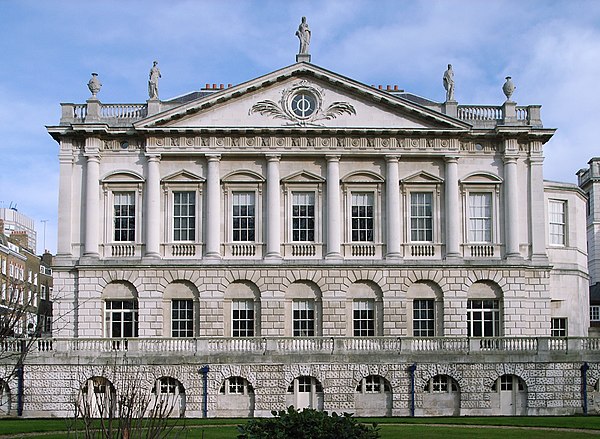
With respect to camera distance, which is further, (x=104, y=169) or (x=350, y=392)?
(x=104, y=169)

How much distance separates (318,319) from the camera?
46438mm

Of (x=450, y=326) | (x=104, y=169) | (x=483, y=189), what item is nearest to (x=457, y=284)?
(x=450, y=326)

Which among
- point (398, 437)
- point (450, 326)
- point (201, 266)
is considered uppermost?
point (201, 266)

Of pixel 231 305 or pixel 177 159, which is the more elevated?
pixel 177 159

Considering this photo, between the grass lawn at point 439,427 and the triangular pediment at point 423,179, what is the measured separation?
13125 millimetres

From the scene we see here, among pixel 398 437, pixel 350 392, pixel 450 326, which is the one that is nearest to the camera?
pixel 398 437

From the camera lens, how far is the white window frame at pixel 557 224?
49728 millimetres

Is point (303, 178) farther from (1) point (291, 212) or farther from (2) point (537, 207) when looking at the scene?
(2) point (537, 207)

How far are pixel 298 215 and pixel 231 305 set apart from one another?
5510 mm

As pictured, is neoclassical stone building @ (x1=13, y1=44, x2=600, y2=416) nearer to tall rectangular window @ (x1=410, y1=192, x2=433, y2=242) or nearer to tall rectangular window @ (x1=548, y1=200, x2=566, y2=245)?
tall rectangular window @ (x1=410, y1=192, x2=433, y2=242)

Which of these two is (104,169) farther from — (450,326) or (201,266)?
(450,326)

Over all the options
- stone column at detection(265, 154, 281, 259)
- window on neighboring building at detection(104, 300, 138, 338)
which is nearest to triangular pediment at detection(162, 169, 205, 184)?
stone column at detection(265, 154, 281, 259)

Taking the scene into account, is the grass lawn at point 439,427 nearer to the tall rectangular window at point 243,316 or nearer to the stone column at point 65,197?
the tall rectangular window at point 243,316

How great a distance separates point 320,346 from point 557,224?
51.0 feet
